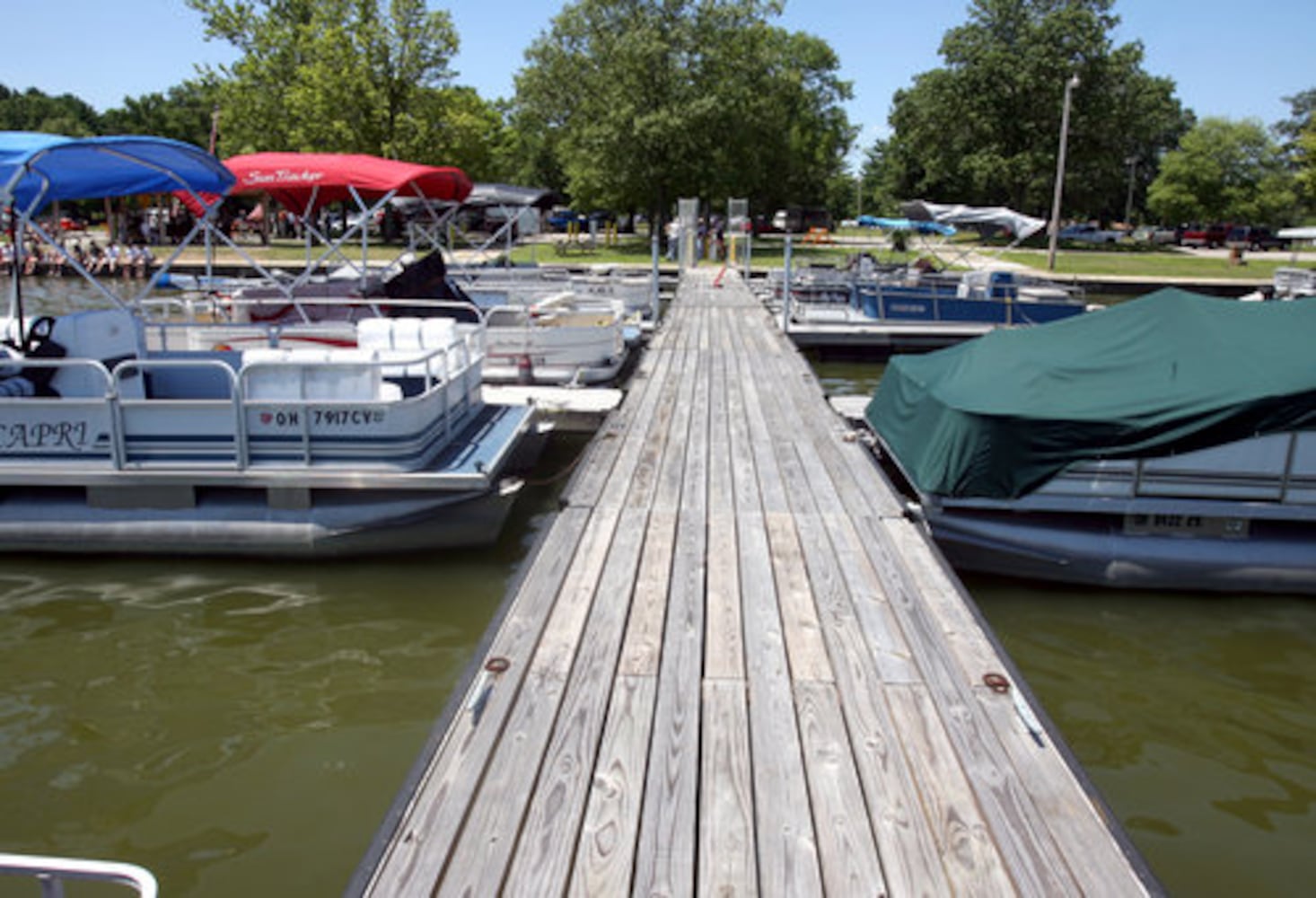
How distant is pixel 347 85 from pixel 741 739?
38962 mm

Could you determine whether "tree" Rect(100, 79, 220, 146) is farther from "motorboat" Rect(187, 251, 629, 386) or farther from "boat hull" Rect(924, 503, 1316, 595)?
"boat hull" Rect(924, 503, 1316, 595)

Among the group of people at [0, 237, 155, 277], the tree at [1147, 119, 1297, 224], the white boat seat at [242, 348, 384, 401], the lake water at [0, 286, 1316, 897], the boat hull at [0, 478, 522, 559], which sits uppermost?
the tree at [1147, 119, 1297, 224]

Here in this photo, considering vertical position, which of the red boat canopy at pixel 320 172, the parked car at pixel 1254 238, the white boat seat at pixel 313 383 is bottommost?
the white boat seat at pixel 313 383

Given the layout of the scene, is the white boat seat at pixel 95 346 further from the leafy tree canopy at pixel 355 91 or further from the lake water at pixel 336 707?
the leafy tree canopy at pixel 355 91

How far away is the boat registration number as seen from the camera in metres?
7.10

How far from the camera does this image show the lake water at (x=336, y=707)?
180 inches

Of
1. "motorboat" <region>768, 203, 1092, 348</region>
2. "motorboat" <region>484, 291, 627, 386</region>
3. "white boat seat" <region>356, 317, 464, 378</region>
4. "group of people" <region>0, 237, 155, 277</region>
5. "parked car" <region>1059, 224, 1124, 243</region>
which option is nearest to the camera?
"white boat seat" <region>356, 317, 464, 378</region>

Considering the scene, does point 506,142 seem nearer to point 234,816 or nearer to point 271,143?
point 271,143

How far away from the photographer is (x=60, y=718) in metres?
5.52

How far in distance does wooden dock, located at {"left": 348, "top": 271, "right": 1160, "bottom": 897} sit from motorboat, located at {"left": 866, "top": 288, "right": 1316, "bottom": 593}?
2.76ft

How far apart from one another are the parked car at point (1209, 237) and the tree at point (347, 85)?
153ft

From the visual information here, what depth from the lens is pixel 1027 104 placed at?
51.8m

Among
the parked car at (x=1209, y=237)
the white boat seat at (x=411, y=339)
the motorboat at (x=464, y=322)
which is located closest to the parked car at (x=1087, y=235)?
the parked car at (x=1209, y=237)

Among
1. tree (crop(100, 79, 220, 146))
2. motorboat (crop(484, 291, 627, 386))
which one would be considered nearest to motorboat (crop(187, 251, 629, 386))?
motorboat (crop(484, 291, 627, 386))
